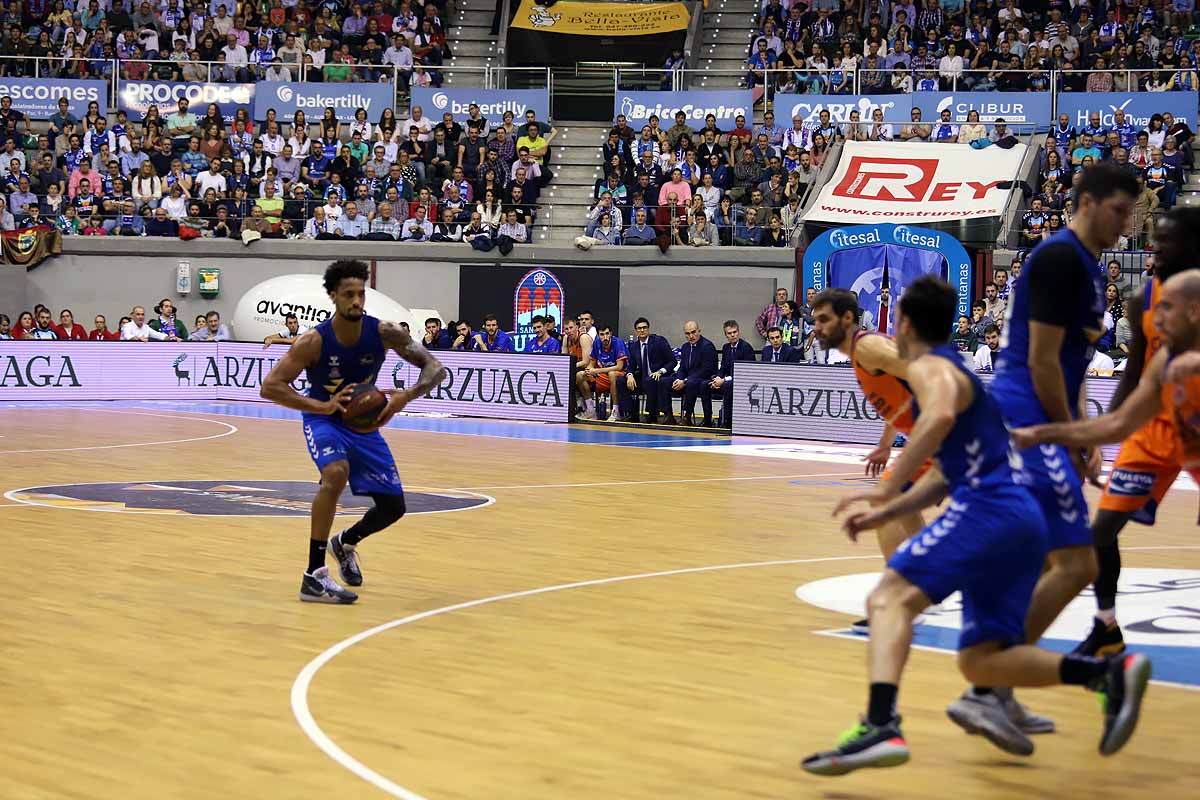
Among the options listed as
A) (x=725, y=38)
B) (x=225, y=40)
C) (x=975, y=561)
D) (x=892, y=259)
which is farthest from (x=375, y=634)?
(x=725, y=38)

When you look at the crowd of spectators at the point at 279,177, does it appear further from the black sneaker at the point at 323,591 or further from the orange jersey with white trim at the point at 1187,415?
the orange jersey with white trim at the point at 1187,415

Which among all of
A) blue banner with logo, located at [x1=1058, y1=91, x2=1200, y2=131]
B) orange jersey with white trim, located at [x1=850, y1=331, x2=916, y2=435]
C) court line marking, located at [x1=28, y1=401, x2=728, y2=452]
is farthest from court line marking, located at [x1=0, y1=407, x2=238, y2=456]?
blue banner with logo, located at [x1=1058, y1=91, x2=1200, y2=131]

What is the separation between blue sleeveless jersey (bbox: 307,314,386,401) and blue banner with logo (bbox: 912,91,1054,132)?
798 inches

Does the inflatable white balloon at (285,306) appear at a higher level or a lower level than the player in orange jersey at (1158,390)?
lower

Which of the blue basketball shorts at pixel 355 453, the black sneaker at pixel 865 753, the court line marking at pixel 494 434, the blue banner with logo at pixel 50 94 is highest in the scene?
the blue banner with logo at pixel 50 94

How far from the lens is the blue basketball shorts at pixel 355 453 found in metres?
8.27

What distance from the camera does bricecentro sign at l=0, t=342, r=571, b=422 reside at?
22500 millimetres

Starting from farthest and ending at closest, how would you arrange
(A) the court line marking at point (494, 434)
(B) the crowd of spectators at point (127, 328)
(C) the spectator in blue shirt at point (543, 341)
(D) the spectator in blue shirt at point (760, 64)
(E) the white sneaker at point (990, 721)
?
(D) the spectator in blue shirt at point (760, 64) < (B) the crowd of spectators at point (127, 328) < (C) the spectator in blue shirt at point (543, 341) < (A) the court line marking at point (494, 434) < (E) the white sneaker at point (990, 721)

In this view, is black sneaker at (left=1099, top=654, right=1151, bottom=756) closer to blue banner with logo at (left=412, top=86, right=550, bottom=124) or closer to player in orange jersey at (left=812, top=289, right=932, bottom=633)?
player in orange jersey at (left=812, top=289, right=932, bottom=633)

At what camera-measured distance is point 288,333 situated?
2555cm

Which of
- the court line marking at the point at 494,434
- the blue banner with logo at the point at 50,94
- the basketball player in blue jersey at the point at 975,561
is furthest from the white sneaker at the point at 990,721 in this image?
the blue banner with logo at the point at 50,94

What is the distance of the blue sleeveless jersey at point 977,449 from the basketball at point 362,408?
404cm

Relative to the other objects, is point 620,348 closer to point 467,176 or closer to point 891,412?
point 467,176

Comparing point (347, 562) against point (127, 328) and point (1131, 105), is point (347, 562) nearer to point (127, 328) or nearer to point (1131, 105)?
point (127, 328)
